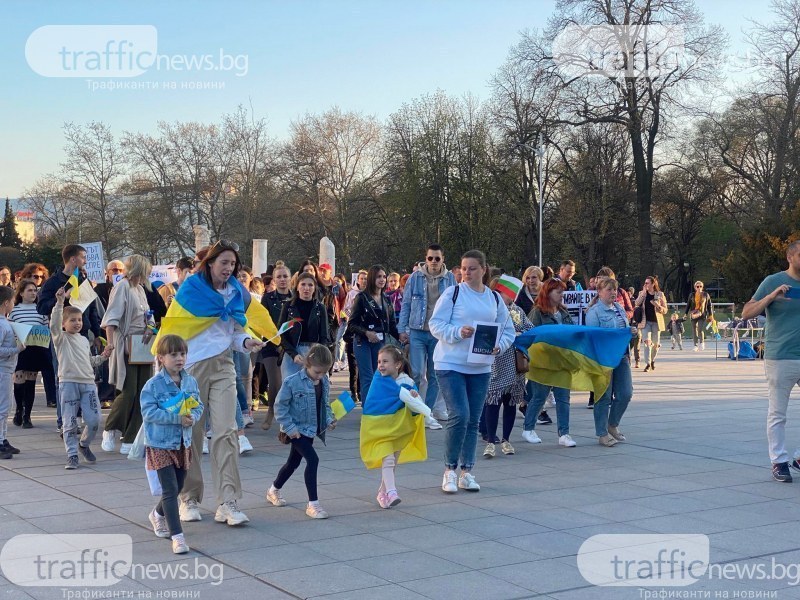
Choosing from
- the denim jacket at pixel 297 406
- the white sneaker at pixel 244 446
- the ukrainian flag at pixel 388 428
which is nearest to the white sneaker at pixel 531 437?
the white sneaker at pixel 244 446

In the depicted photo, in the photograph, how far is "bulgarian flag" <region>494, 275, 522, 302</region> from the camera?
36.5 feet

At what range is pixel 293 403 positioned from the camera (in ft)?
23.3

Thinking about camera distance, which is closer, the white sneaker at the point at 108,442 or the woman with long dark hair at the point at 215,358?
the woman with long dark hair at the point at 215,358

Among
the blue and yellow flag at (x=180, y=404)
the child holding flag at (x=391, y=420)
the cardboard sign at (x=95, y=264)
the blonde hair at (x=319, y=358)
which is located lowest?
the child holding flag at (x=391, y=420)

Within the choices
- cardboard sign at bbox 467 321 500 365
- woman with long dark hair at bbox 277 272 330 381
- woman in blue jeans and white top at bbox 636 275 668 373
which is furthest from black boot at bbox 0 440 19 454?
woman in blue jeans and white top at bbox 636 275 668 373

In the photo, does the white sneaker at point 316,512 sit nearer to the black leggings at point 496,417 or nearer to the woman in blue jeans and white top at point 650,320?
the black leggings at point 496,417

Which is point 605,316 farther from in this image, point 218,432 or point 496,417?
point 218,432

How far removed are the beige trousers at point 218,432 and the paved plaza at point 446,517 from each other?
26 centimetres

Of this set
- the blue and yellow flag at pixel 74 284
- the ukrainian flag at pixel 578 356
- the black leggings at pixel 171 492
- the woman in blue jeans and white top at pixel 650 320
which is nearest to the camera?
the black leggings at pixel 171 492

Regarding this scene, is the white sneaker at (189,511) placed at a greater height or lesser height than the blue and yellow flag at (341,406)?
lesser

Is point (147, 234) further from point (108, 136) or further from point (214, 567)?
point (214, 567)

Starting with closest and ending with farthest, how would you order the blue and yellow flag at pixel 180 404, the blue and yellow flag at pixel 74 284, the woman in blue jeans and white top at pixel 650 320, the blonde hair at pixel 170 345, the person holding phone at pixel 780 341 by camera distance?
the blue and yellow flag at pixel 180 404 → the blonde hair at pixel 170 345 → the person holding phone at pixel 780 341 → the blue and yellow flag at pixel 74 284 → the woman in blue jeans and white top at pixel 650 320

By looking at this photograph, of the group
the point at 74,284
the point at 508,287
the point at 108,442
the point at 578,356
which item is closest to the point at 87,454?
the point at 108,442

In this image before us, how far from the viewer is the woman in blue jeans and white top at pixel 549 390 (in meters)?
10.5
